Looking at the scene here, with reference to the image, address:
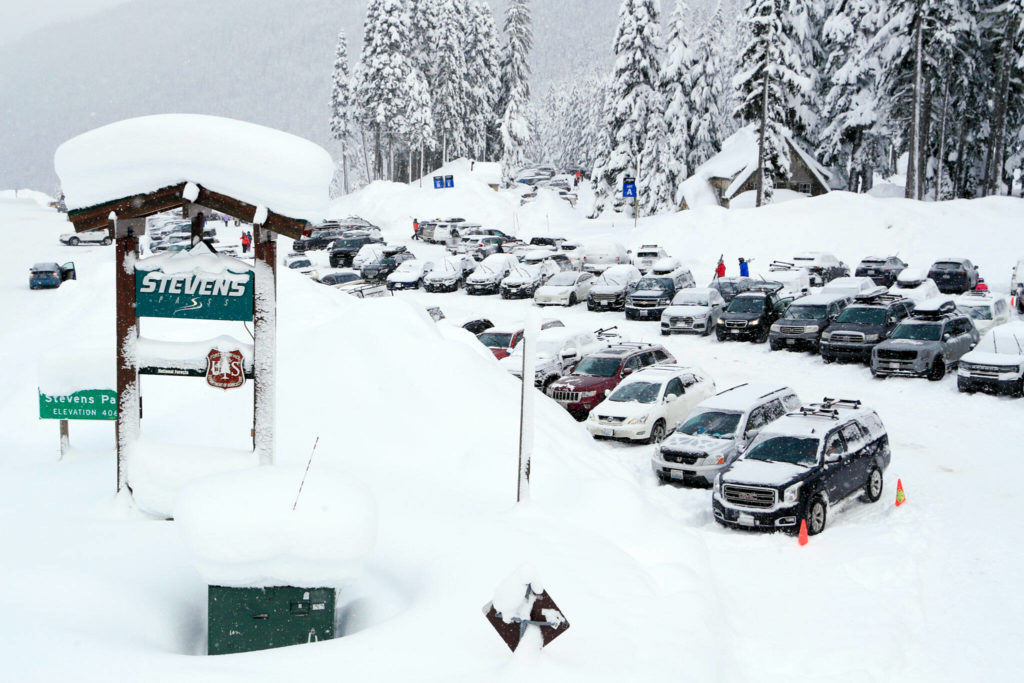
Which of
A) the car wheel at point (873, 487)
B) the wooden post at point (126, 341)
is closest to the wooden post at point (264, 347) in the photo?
the wooden post at point (126, 341)

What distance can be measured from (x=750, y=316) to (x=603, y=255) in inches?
646

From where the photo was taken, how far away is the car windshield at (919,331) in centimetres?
2359

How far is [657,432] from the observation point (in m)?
19.1

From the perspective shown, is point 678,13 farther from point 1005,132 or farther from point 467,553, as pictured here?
point 467,553

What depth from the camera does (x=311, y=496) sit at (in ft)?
23.2

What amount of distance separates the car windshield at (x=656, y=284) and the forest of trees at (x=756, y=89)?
21.1 metres

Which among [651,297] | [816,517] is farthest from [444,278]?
[816,517]

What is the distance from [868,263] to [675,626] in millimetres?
34319

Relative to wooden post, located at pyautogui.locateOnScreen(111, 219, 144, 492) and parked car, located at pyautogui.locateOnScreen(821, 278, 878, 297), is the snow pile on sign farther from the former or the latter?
parked car, located at pyautogui.locateOnScreen(821, 278, 878, 297)

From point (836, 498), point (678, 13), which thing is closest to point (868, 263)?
point (836, 498)

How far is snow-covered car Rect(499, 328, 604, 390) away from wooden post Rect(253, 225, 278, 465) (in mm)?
13554

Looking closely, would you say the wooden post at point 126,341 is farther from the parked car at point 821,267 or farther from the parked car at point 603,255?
the parked car at point 603,255

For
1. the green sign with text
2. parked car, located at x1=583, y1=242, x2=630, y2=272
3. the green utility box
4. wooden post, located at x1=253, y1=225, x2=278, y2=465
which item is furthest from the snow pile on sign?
parked car, located at x1=583, y1=242, x2=630, y2=272

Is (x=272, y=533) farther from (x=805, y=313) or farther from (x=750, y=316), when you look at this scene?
(x=750, y=316)
